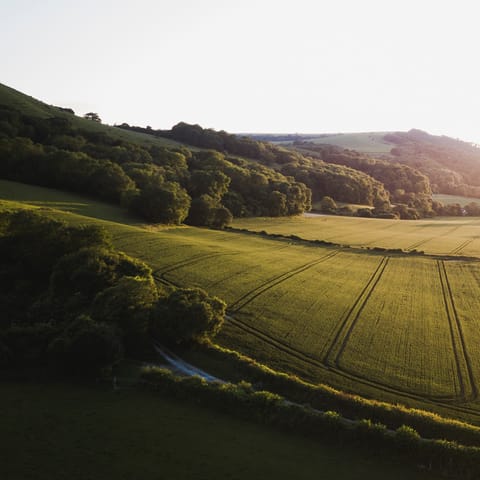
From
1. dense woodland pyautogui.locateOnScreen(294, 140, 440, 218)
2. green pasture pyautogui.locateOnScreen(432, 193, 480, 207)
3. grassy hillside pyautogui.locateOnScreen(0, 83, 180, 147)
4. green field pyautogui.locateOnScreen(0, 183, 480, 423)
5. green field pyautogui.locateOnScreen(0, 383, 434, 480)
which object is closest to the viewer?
green field pyautogui.locateOnScreen(0, 383, 434, 480)

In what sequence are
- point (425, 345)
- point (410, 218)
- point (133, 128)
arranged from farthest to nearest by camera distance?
1. point (133, 128)
2. point (410, 218)
3. point (425, 345)

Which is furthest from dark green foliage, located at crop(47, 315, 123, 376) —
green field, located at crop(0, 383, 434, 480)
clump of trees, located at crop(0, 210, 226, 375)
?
green field, located at crop(0, 383, 434, 480)

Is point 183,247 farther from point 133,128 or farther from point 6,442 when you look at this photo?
point 133,128

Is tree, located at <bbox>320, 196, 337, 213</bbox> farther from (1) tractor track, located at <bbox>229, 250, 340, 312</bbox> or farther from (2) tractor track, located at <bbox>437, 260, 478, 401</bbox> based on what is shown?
(2) tractor track, located at <bbox>437, 260, 478, 401</bbox>

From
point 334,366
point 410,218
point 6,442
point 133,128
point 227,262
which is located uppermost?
point 133,128

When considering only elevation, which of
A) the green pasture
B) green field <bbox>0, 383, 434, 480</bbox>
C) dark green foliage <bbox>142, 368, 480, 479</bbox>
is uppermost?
the green pasture

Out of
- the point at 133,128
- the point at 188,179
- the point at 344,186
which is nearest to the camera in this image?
the point at 188,179

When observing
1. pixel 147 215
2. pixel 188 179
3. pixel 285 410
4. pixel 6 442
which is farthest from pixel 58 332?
pixel 188 179

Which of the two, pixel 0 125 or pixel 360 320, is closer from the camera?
pixel 360 320
